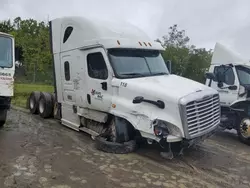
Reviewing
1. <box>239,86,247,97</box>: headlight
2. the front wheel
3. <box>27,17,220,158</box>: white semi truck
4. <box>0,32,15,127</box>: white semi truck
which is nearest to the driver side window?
<box>239,86,247,97</box>: headlight

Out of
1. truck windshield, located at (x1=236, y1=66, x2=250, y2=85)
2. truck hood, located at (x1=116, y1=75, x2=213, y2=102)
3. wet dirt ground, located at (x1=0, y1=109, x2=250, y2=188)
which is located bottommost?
wet dirt ground, located at (x1=0, y1=109, x2=250, y2=188)

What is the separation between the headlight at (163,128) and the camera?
5.83m

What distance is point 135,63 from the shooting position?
7.19 meters

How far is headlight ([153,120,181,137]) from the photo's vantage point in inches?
230

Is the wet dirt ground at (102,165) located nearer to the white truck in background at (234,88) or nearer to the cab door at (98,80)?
the white truck in background at (234,88)

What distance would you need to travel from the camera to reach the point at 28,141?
7.34 m

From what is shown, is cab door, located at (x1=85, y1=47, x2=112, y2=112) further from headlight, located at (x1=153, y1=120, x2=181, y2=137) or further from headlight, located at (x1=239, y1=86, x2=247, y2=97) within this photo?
headlight, located at (x1=239, y1=86, x2=247, y2=97)

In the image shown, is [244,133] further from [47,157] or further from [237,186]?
[47,157]

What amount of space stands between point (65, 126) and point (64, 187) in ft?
15.6

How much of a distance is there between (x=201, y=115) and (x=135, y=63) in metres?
2.12

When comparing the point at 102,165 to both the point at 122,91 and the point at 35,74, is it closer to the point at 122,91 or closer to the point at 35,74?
the point at 122,91

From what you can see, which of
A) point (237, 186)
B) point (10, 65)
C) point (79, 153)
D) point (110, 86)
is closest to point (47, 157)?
point (79, 153)

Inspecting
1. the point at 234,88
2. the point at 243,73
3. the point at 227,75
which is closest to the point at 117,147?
the point at 234,88

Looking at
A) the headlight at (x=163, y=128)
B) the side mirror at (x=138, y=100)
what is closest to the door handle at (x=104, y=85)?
the side mirror at (x=138, y=100)
